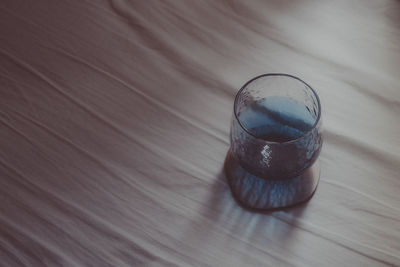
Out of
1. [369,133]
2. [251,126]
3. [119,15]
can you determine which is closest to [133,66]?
[119,15]

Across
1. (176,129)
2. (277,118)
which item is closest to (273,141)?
(277,118)

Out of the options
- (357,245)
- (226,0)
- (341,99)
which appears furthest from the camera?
(226,0)

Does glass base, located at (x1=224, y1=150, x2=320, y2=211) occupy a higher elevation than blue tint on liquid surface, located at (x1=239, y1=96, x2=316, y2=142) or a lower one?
lower

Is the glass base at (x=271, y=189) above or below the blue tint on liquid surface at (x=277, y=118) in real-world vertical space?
below

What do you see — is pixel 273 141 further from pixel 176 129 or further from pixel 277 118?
pixel 176 129

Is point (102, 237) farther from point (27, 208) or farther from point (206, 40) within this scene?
point (206, 40)
